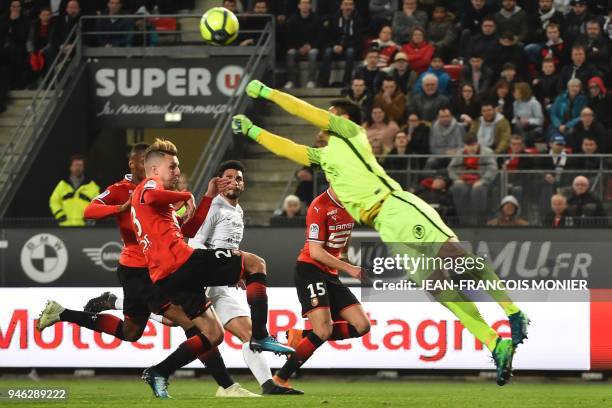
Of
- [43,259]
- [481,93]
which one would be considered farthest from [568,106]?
[43,259]

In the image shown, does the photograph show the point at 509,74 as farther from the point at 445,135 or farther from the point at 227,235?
the point at 227,235

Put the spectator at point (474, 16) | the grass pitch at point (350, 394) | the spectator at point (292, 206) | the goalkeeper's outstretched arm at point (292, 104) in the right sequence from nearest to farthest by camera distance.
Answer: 1. the grass pitch at point (350, 394)
2. the goalkeeper's outstretched arm at point (292, 104)
3. the spectator at point (292, 206)
4. the spectator at point (474, 16)

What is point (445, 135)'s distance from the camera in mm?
19453

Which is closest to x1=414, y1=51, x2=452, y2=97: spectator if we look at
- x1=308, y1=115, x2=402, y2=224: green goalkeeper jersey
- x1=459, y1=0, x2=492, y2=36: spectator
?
x1=459, y1=0, x2=492, y2=36: spectator

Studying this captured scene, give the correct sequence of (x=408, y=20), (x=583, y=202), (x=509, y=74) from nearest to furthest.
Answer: (x=583, y=202) → (x=509, y=74) → (x=408, y=20)

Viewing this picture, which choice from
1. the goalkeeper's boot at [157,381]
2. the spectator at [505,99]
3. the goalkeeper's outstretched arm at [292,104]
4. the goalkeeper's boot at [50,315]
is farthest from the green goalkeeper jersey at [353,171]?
the spectator at [505,99]

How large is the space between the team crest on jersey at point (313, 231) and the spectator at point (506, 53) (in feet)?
26.5

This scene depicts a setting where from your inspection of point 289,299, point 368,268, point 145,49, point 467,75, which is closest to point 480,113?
point 467,75

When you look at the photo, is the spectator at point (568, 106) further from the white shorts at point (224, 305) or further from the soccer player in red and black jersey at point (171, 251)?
the soccer player in red and black jersey at point (171, 251)

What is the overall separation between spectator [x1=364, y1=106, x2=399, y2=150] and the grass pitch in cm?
394

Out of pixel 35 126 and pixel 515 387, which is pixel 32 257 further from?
pixel 515 387

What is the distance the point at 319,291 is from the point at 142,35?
11.5 metres

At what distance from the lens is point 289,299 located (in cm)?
1692

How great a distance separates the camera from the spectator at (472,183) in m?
18.5
